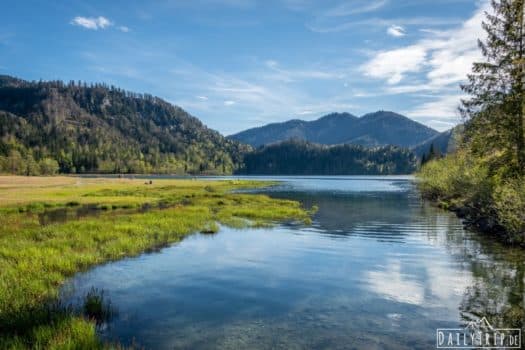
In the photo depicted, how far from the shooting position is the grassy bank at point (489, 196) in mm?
29891

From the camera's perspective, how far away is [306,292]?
20188 mm

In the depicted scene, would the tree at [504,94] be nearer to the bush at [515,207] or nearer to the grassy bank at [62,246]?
the bush at [515,207]

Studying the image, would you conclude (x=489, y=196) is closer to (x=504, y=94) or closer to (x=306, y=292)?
(x=504, y=94)

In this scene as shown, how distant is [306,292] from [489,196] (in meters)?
35.4

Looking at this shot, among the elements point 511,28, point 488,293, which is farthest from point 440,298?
Answer: point 511,28

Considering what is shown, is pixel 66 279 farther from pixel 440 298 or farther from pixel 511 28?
pixel 511 28

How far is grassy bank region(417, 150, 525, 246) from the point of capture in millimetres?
29891

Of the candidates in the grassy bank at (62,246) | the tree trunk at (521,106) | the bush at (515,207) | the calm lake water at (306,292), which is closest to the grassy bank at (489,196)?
the bush at (515,207)

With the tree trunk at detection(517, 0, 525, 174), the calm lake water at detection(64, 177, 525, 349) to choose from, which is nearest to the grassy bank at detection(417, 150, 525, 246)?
the tree trunk at detection(517, 0, 525, 174)

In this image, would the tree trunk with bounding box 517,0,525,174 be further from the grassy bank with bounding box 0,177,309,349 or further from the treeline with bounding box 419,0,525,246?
the grassy bank with bounding box 0,177,309,349

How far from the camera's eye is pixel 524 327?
1479 centimetres

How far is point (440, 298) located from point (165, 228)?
90.7ft

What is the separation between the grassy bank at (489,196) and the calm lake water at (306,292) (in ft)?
8.68

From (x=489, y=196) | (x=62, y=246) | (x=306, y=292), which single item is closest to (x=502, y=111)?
(x=489, y=196)
